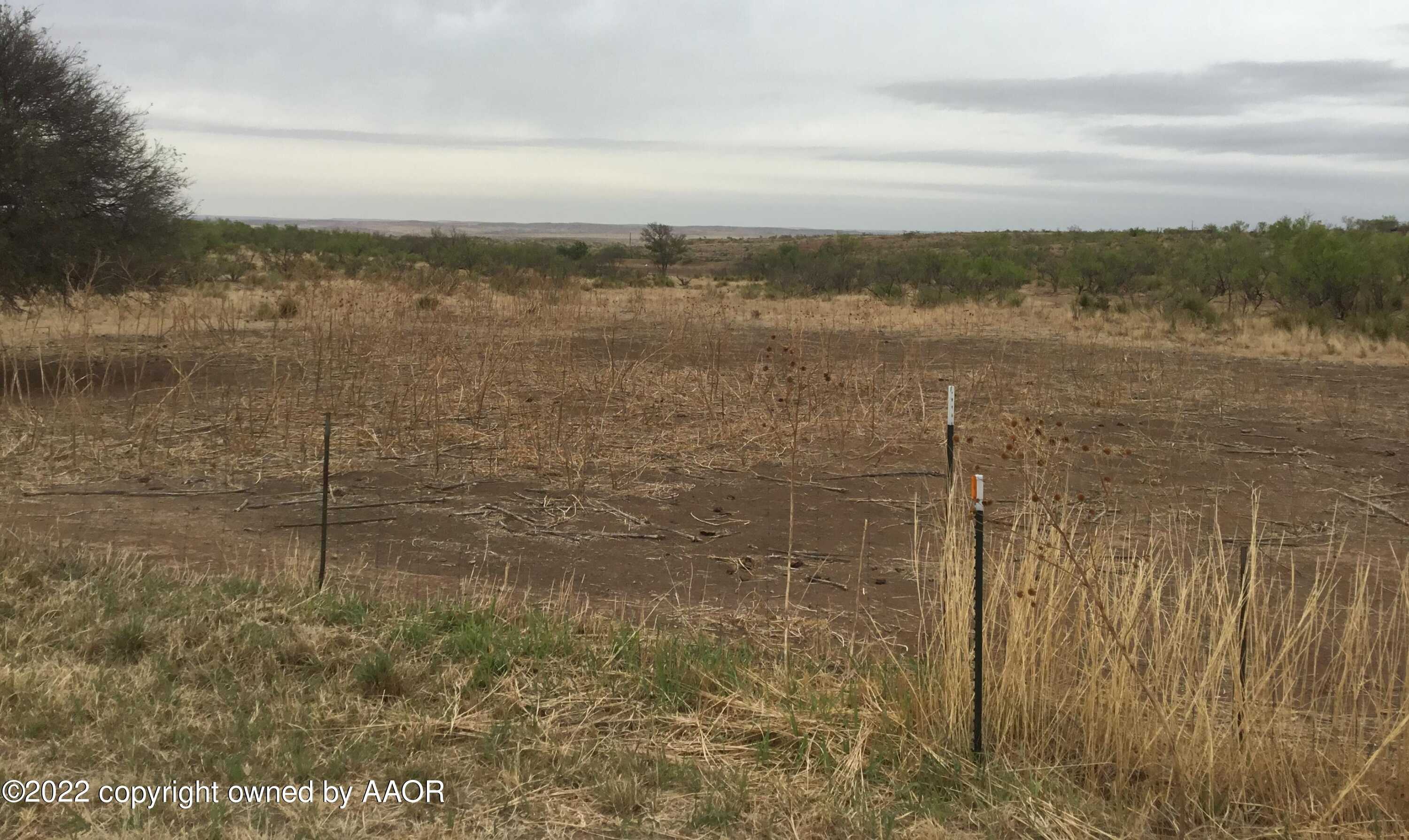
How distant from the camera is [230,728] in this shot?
12.2 feet

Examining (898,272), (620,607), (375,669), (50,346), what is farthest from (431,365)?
(898,272)

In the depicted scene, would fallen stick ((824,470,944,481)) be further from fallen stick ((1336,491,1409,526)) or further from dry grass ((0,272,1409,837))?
fallen stick ((1336,491,1409,526))

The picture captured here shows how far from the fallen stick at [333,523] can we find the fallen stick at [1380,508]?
24.0 ft

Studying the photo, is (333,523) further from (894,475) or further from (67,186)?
(67,186)

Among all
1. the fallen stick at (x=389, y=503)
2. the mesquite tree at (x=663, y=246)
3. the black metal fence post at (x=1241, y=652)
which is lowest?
the fallen stick at (x=389, y=503)

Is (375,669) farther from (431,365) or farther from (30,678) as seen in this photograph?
(431,365)

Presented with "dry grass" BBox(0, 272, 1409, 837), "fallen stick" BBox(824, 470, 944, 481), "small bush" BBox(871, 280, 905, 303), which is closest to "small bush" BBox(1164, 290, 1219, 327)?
"small bush" BBox(871, 280, 905, 303)

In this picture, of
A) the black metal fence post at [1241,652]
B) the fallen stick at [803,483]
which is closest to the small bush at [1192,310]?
the fallen stick at [803,483]

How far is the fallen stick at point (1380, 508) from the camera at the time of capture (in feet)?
26.1

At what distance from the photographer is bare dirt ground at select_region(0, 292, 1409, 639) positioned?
21.8ft

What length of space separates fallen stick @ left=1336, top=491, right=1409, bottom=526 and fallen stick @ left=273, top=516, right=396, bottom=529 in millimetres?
7304

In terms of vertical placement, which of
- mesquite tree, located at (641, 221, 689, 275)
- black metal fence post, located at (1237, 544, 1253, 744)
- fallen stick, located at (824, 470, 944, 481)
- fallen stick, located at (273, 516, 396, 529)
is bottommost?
fallen stick, located at (273, 516, 396, 529)

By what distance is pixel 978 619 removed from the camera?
3693 mm

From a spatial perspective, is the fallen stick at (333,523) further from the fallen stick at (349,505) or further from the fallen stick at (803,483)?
the fallen stick at (803,483)
